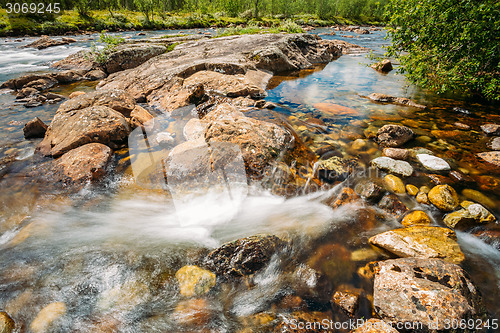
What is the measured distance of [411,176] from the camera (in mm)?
4547

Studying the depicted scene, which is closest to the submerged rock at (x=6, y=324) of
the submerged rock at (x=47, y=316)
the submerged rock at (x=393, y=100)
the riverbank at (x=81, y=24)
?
the submerged rock at (x=47, y=316)

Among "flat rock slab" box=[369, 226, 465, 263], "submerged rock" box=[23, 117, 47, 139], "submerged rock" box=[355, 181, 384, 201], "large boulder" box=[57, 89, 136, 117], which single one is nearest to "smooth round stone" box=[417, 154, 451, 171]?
"submerged rock" box=[355, 181, 384, 201]

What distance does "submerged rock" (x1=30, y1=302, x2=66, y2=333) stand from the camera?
239 centimetres

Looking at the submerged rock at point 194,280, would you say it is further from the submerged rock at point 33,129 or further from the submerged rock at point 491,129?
the submerged rock at point 491,129

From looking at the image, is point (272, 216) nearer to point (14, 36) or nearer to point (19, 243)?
point (19, 243)

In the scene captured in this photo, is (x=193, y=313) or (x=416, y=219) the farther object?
(x=416, y=219)

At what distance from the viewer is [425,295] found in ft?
7.82

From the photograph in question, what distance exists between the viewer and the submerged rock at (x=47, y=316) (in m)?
2.39

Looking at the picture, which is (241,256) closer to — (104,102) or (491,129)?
(104,102)

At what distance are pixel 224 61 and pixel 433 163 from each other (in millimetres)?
9343

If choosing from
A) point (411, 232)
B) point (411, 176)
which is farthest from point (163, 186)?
point (411, 176)

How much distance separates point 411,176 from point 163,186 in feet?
17.4

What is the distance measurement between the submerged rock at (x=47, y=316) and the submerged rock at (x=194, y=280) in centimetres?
134

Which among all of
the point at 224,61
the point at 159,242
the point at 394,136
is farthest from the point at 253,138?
the point at 224,61
